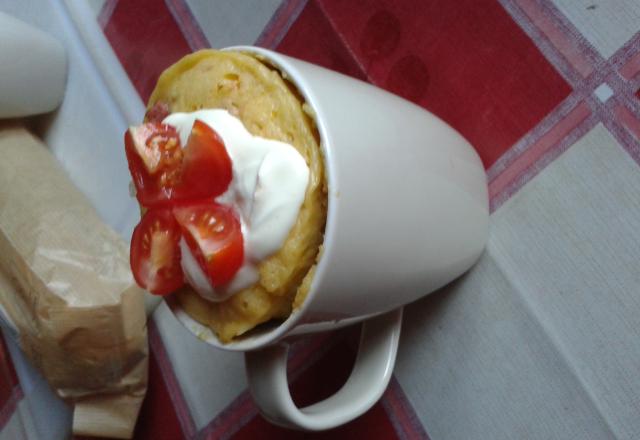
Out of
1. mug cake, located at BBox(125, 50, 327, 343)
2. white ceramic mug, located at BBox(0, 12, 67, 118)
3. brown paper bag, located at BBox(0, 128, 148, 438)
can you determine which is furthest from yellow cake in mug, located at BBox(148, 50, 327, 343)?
white ceramic mug, located at BBox(0, 12, 67, 118)

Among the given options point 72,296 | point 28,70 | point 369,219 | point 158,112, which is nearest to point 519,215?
point 369,219

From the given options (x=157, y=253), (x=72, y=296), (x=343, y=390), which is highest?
(x=157, y=253)

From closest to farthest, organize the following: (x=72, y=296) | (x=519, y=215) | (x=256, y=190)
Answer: (x=256, y=190)
(x=519, y=215)
(x=72, y=296)

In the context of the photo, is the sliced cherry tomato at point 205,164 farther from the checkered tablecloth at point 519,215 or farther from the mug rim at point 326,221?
the checkered tablecloth at point 519,215

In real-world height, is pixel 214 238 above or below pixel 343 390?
above

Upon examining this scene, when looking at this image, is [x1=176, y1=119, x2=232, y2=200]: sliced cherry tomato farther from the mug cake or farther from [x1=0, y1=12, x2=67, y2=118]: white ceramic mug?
[x1=0, y1=12, x2=67, y2=118]: white ceramic mug

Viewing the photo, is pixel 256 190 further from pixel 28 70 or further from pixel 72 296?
pixel 28 70
